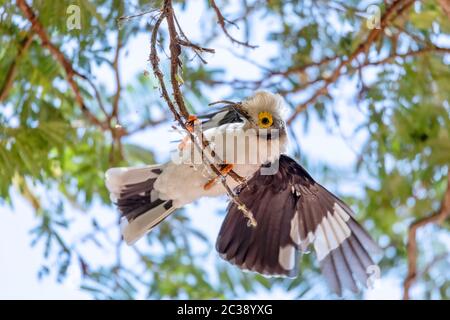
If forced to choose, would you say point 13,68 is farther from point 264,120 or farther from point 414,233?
point 414,233

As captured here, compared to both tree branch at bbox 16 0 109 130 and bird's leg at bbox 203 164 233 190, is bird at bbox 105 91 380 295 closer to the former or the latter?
bird's leg at bbox 203 164 233 190

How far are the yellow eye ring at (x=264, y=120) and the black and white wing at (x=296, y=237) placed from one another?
523mm

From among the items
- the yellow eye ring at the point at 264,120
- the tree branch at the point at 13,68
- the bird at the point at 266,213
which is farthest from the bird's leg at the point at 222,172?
the tree branch at the point at 13,68

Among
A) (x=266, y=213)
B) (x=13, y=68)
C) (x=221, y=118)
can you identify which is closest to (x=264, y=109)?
(x=221, y=118)

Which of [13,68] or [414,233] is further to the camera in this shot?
[414,233]

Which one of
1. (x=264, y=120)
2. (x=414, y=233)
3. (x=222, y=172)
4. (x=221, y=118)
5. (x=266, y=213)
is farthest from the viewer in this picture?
(x=414, y=233)

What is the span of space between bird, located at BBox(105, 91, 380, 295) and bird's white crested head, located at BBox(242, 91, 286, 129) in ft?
0.44

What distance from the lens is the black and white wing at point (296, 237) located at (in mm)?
3242

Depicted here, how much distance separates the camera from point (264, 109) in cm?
273

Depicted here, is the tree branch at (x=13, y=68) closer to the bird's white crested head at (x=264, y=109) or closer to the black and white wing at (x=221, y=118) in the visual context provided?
the black and white wing at (x=221, y=118)

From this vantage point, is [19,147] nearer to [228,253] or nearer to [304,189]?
[228,253]

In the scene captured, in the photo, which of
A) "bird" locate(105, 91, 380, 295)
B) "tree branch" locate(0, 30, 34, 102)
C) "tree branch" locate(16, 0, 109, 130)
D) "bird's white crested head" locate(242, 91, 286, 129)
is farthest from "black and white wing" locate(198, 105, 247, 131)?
"tree branch" locate(0, 30, 34, 102)

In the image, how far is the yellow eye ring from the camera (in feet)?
8.92

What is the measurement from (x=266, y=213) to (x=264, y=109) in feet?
2.12
